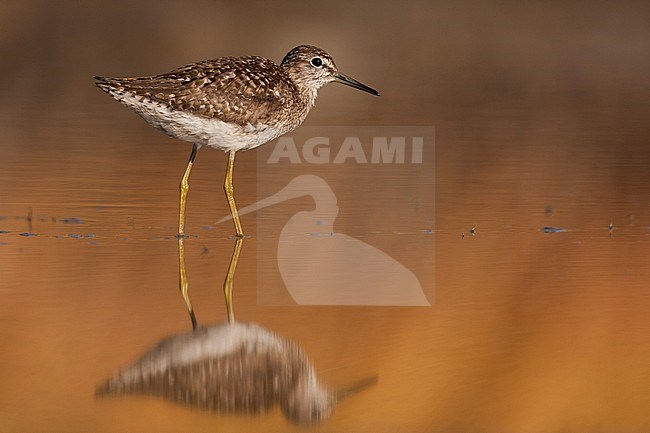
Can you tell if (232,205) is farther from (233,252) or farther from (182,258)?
(182,258)

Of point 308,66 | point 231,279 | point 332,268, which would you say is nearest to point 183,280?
point 231,279

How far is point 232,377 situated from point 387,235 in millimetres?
3878

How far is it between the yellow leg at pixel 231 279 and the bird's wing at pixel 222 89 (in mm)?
1078

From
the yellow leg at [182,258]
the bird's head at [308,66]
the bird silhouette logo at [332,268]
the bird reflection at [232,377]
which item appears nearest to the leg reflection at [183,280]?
the yellow leg at [182,258]

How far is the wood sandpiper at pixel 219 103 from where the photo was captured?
9883mm

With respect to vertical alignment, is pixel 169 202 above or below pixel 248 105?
below

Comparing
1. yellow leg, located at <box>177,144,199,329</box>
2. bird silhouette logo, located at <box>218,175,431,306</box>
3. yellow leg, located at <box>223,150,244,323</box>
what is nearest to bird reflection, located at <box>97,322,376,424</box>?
yellow leg, located at <box>177,144,199,329</box>

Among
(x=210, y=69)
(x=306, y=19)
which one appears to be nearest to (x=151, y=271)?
(x=210, y=69)

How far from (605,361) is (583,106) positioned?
36.7 ft

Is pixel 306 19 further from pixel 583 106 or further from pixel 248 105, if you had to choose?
pixel 248 105

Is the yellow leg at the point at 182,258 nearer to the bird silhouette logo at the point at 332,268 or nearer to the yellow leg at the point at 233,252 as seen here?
the yellow leg at the point at 233,252

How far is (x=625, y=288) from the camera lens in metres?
8.50

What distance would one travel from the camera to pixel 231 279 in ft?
28.4

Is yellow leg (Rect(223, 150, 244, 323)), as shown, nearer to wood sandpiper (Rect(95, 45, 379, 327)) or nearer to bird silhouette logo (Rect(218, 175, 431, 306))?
wood sandpiper (Rect(95, 45, 379, 327))
